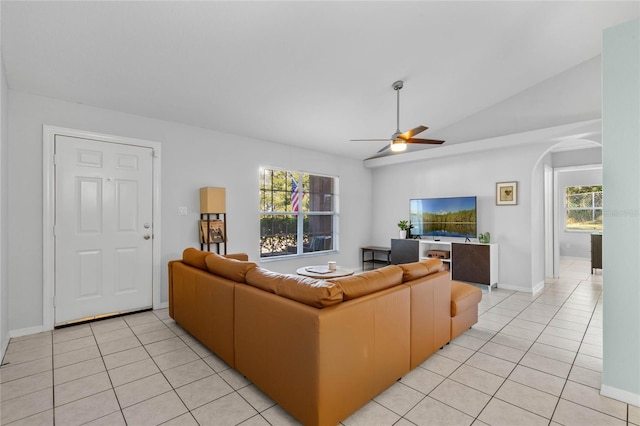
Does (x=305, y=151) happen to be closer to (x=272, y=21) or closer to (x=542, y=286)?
(x=272, y=21)

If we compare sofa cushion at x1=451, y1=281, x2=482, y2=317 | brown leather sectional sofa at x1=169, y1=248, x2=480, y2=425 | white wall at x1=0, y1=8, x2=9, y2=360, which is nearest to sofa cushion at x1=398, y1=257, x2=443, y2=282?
brown leather sectional sofa at x1=169, y1=248, x2=480, y2=425

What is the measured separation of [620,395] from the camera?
2049 mm

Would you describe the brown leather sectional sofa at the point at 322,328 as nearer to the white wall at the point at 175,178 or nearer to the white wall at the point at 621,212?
the white wall at the point at 621,212

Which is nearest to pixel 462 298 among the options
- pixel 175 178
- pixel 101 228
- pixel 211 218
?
pixel 211 218

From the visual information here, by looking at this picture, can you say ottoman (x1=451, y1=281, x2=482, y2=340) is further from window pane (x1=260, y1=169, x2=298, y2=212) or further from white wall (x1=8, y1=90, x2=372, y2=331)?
window pane (x1=260, y1=169, x2=298, y2=212)

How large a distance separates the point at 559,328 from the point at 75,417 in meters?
4.39

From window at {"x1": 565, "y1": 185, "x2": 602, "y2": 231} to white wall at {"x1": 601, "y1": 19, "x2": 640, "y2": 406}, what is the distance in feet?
25.6

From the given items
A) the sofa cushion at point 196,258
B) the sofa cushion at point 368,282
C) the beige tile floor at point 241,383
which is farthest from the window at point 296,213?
the sofa cushion at point 368,282

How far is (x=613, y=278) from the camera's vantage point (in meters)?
2.11

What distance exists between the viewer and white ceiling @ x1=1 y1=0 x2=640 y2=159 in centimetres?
248

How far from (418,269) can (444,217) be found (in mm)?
3495

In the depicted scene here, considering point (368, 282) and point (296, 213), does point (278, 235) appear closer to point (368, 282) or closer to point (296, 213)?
point (296, 213)

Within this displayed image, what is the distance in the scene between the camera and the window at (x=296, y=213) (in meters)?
5.28

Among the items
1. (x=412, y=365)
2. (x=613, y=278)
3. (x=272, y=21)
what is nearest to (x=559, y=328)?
(x=613, y=278)
